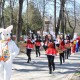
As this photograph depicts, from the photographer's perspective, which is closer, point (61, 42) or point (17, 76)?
point (17, 76)

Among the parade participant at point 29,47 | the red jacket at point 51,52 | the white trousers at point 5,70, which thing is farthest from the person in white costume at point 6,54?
the parade participant at point 29,47

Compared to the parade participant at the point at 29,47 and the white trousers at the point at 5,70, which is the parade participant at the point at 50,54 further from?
the white trousers at the point at 5,70

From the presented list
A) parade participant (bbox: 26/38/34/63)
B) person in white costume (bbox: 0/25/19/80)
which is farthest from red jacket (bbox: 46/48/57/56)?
parade participant (bbox: 26/38/34/63)

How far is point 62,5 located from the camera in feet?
125

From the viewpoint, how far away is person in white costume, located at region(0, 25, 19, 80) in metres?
8.62

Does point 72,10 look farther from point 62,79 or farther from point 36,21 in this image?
point 62,79

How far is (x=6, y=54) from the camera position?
28.7ft

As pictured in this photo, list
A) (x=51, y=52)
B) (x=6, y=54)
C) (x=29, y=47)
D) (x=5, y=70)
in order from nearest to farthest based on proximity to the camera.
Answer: (x=5, y=70) → (x=6, y=54) → (x=51, y=52) → (x=29, y=47)

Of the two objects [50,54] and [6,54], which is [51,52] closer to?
[50,54]

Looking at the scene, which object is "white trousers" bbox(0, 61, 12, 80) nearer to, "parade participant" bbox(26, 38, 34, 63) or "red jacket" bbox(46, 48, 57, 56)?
"red jacket" bbox(46, 48, 57, 56)

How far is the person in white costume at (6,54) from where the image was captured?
8.62m

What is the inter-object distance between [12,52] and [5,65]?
443 millimetres

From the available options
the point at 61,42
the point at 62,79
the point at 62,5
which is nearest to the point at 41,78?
the point at 62,79

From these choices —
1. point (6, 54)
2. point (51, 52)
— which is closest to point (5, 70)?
point (6, 54)
